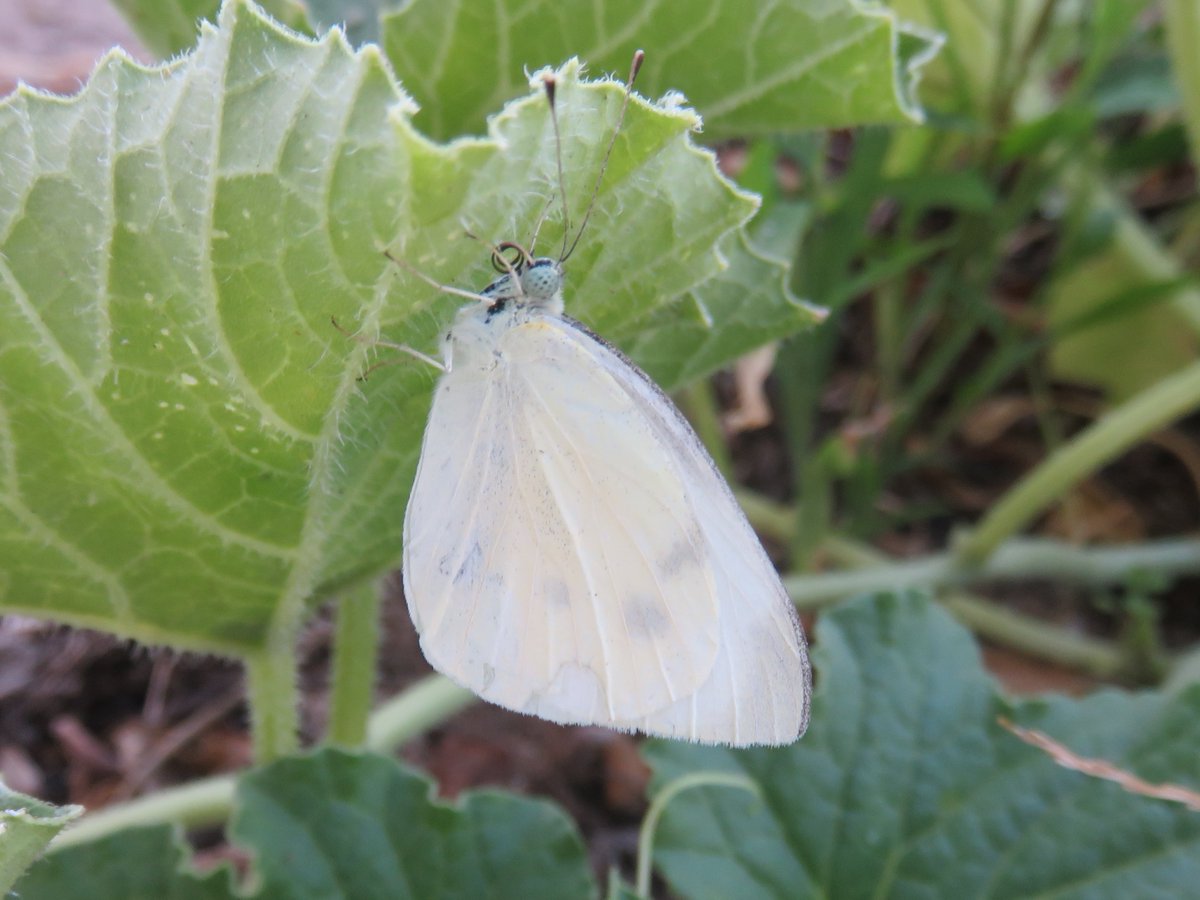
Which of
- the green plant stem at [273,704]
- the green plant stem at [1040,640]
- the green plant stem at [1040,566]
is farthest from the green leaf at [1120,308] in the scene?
the green plant stem at [273,704]

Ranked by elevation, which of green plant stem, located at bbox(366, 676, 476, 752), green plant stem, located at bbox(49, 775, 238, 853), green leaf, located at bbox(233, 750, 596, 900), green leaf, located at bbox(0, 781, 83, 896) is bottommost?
green leaf, located at bbox(0, 781, 83, 896)

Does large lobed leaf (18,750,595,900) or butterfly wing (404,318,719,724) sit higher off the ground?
butterfly wing (404,318,719,724)

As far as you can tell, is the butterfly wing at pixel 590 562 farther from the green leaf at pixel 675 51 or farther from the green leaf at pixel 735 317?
the green leaf at pixel 675 51

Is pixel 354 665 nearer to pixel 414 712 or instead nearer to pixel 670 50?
pixel 414 712

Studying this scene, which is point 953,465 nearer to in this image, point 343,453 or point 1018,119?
point 1018,119

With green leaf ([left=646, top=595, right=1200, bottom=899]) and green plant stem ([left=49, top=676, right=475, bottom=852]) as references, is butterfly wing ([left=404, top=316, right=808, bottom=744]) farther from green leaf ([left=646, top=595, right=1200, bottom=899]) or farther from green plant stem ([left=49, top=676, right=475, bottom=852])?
green plant stem ([left=49, top=676, right=475, bottom=852])

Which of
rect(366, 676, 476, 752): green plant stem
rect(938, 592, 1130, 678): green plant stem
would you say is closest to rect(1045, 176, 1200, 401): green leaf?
rect(938, 592, 1130, 678): green plant stem
